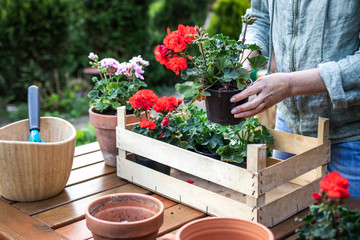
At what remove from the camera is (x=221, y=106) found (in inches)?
55.1

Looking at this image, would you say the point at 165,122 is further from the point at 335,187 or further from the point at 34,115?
the point at 335,187

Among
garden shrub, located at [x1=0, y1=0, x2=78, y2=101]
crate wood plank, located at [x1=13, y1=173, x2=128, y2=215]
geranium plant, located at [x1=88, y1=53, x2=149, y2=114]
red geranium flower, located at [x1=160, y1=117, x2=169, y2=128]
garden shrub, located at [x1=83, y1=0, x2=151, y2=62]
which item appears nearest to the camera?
crate wood plank, located at [x1=13, y1=173, x2=128, y2=215]

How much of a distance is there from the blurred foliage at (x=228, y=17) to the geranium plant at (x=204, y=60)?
4731 mm

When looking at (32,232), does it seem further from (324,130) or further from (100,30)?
(100,30)

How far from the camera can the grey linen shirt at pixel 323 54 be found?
4.54 ft

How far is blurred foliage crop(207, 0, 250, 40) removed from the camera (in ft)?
19.9

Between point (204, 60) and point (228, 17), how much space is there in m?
4.94

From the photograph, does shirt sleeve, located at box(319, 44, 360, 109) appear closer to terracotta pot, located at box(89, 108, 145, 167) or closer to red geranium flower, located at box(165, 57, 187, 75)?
red geranium flower, located at box(165, 57, 187, 75)

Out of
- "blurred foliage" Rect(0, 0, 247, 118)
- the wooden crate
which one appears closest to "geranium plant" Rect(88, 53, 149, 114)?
the wooden crate

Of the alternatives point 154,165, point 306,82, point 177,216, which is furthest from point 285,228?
point 154,165

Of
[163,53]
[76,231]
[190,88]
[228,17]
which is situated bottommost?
[76,231]

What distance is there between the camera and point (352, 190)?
1604 millimetres

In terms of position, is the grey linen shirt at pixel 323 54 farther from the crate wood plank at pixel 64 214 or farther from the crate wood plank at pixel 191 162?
the crate wood plank at pixel 64 214

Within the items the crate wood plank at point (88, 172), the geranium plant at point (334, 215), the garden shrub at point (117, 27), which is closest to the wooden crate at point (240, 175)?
the crate wood plank at point (88, 172)
